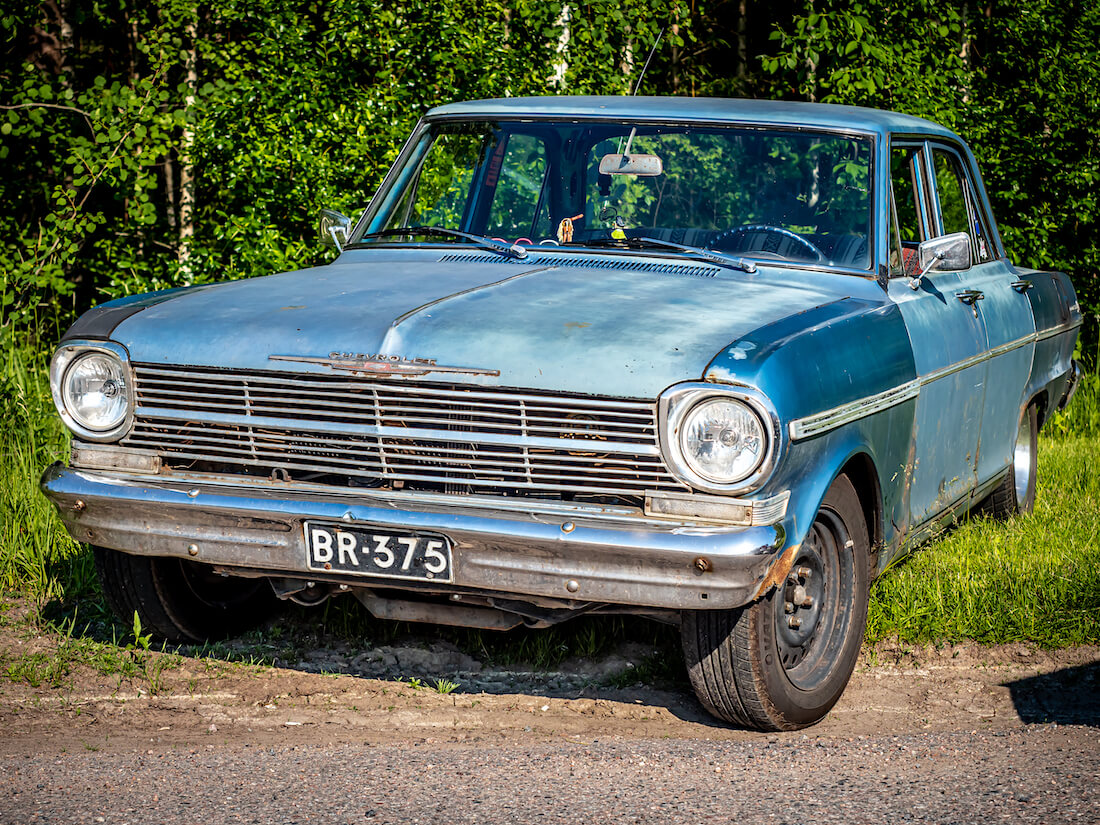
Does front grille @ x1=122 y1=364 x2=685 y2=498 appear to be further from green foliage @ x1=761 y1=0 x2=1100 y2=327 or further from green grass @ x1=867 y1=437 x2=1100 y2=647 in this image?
green foliage @ x1=761 y1=0 x2=1100 y2=327

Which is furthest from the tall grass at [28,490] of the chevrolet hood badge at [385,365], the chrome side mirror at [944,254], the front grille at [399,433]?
the chrome side mirror at [944,254]

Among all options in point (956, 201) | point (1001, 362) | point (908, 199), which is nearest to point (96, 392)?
point (908, 199)

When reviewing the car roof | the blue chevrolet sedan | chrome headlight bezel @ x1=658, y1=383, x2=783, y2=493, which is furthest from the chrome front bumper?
the car roof

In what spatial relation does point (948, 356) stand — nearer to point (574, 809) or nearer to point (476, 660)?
point (476, 660)

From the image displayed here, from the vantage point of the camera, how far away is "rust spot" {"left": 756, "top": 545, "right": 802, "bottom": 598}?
3539 mm

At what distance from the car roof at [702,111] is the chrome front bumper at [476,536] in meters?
2.01

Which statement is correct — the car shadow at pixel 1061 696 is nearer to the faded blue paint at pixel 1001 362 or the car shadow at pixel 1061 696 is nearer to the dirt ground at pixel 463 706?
the dirt ground at pixel 463 706

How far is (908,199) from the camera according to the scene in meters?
5.30

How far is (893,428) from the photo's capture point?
14.3 feet

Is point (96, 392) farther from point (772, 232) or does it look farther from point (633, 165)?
point (772, 232)

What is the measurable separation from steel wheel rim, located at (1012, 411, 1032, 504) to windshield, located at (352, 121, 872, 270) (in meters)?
2.15

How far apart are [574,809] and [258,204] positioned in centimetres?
540

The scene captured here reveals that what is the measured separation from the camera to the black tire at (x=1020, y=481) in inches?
250

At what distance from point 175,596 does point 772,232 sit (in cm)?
246
